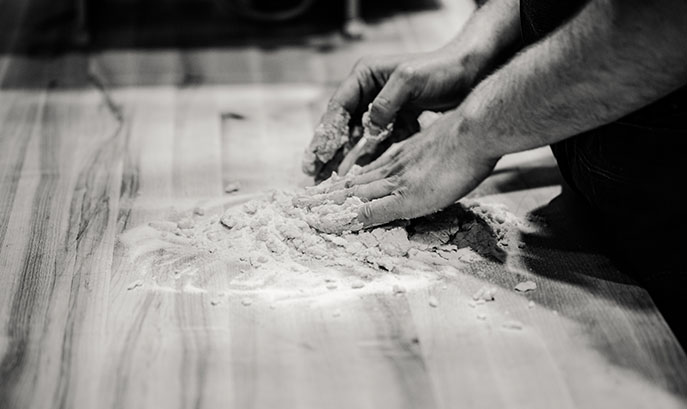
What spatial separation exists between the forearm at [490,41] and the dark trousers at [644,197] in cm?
23

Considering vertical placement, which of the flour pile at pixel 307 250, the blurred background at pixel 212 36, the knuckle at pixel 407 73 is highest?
the knuckle at pixel 407 73

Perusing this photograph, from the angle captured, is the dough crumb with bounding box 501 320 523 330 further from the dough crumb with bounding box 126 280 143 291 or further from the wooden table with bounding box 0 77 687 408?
the dough crumb with bounding box 126 280 143 291

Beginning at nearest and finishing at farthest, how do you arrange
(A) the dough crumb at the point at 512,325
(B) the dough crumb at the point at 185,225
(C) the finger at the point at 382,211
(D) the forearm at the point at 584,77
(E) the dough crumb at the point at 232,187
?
(D) the forearm at the point at 584,77, (A) the dough crumb at the point at 512,325, (C) the finger at the point at 382,211, (B) the dough crumb at the point at 185,225, (E) the dough crumb at the point at 232,187

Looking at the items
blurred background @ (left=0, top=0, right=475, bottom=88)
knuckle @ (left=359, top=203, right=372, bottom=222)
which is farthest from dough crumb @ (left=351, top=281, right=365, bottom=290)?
blurred background @ (left=0, top=0, right=475, bottom=88)

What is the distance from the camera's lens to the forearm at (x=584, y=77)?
106 centimetres

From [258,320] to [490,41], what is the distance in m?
0.64

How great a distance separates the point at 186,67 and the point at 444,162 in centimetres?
95

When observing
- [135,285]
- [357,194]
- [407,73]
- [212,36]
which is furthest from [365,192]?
[212,36]

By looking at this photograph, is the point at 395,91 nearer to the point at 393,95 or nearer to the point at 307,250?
Answer: the point at 393,95

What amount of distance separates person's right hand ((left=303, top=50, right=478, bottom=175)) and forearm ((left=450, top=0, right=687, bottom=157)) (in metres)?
0.20

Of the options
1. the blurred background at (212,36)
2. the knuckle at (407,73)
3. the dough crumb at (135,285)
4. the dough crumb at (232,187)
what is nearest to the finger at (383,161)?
the knuckle at (407,73)

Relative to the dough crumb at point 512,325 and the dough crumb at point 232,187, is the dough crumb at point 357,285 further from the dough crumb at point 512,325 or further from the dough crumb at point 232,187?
the dough crumb at point 232,187

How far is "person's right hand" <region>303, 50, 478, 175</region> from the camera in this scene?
145cm

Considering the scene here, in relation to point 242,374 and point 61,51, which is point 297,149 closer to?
point 242,374
